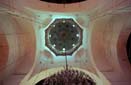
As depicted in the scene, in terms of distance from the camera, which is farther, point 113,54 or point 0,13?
point 113,54

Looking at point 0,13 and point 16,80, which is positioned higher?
point 0,13

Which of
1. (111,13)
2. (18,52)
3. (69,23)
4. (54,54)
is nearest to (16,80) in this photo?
(18,52)

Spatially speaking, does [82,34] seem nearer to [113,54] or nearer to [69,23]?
[69,23]

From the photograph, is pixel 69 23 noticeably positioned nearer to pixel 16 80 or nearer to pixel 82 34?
pixel 82 34

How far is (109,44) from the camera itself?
10.7 metres

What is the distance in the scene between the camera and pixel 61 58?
11359 mm

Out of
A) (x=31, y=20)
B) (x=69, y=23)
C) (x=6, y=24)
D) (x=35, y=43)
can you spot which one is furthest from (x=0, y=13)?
(x=69, y=23)

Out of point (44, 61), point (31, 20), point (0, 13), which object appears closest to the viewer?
point (0, 13)

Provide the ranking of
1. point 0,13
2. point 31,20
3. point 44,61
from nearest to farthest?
point 0,13 → point 31,20 → point 44,61

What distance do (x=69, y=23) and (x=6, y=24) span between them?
233 cm

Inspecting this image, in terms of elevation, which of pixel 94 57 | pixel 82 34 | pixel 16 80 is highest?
pixel 82 34

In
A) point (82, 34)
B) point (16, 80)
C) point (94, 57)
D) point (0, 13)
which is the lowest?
point (16, 80)

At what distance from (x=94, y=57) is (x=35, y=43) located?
6.93ft

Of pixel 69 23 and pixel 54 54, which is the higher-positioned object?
pixel 69 23
